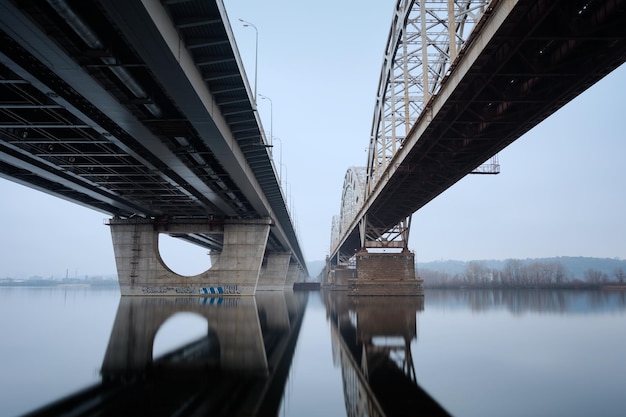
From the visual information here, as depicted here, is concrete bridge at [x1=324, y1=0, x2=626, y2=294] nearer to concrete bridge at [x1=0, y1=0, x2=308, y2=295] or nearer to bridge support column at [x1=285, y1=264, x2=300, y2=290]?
concrete bridge at [x1=0, y1=0, x2=308, y2=295]

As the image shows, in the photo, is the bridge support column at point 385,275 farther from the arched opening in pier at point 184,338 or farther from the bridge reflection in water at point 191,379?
the bridge reflection in water at point 191,379

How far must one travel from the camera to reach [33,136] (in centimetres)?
2677

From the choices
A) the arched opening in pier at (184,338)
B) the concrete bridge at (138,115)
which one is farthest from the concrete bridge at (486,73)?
the arched opening in pier at (184,338)

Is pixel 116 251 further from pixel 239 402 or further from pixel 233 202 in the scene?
pixel 239 402

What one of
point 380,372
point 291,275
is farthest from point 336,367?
point 291,275

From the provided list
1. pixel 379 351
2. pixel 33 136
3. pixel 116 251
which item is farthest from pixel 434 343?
pixel 116 251

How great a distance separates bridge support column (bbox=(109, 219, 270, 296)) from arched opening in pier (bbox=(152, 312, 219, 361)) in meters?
25.1

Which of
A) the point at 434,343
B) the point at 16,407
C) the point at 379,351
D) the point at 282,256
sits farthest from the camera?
the point at 282,256

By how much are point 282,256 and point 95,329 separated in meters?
77.7

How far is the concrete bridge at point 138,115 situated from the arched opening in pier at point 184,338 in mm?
9668

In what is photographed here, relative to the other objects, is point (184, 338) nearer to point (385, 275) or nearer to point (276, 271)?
point (385, 275)

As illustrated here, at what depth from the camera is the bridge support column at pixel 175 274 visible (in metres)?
52.0

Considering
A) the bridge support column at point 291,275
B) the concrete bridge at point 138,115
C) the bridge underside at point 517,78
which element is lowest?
the bridge support column at point 291,275

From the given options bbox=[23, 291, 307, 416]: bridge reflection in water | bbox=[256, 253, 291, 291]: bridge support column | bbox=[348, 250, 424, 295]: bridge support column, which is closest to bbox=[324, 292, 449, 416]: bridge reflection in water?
bbox=[23, 291, 307, 416]: bridge reflection in water
